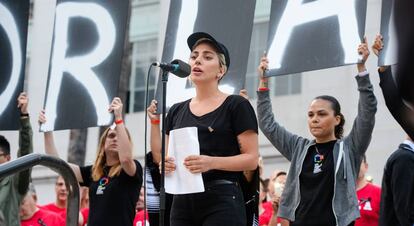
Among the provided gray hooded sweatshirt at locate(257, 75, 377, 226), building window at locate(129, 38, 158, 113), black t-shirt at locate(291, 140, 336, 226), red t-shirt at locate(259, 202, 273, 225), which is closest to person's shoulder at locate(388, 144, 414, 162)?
gray hooded sweatshirt at locate(257, 75, 377, 226)

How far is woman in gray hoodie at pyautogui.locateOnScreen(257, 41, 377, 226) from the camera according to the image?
5895mm

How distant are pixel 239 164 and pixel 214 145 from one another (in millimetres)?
205

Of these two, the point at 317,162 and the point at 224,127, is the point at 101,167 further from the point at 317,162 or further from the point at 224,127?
the point at 224,127

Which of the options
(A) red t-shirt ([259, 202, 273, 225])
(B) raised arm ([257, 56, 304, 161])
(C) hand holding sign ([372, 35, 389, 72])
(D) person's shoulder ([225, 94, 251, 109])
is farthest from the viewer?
(A) red t-shirt ([259, 202, 273, 225])

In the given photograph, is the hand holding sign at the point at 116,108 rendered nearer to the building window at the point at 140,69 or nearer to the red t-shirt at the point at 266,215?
the red t-shirt at the point at 266,215

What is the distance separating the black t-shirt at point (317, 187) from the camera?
5.89m

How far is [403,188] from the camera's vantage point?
5.96m

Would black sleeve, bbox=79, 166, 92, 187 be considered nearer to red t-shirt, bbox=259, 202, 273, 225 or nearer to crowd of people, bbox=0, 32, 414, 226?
crowd of people, bbox=0, 32, 414, 226

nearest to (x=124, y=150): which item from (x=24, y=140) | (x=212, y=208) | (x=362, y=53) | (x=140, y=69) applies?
(x=24, y=140)

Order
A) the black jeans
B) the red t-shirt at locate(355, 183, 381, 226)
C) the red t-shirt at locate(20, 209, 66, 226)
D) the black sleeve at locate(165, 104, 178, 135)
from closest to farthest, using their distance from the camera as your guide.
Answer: the black jeans, the black sleeve at locate(165, 104, 178, 135), the red t-shirt at locate(355, 183, 381, 226), the red t-shirt at locate(20, 209, 66, 226)

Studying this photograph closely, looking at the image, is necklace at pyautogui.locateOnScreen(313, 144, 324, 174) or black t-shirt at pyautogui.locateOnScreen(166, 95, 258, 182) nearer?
black t-shirt at pyautogui.locateOnScreen(166, 95, 258, 182)

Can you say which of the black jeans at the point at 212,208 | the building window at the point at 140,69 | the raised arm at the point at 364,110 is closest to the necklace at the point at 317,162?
the raised arm at the point at 364,110

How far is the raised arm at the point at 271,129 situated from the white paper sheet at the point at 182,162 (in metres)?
1.33

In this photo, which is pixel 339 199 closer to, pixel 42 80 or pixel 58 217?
pixel 58 217
